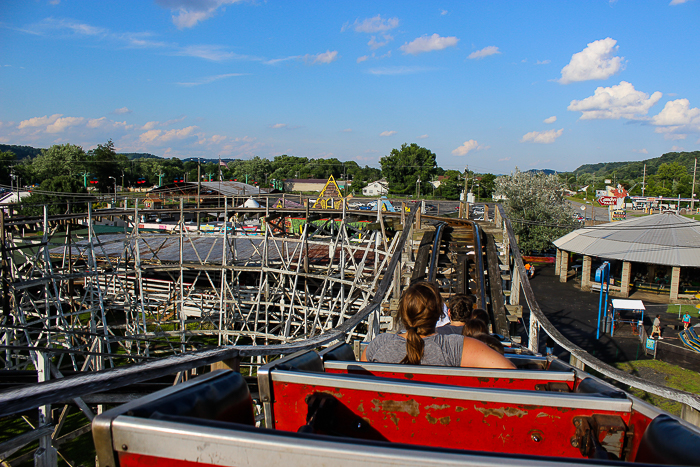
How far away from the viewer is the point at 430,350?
2.49 meters

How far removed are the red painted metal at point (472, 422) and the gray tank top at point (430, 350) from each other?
3.03 ft

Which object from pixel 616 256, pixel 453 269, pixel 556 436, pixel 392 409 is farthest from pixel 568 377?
pixel 616 256

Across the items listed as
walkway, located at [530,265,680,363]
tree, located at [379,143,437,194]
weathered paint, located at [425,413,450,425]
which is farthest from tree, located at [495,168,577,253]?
tree, located at [379,143,437,194]

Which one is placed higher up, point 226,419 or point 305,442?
point 305,442

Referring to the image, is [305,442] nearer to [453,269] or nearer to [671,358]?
[453,269]

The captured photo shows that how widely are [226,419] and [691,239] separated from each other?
2919 cm

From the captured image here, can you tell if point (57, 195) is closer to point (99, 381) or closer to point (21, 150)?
point (99, 381)

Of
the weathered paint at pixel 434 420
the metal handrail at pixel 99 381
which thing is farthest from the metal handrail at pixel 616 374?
the metal handrail at pixel 99 381

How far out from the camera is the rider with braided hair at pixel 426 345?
2.43m

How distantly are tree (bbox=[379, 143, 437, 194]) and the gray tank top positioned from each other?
73.3 meters

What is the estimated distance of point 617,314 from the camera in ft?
58.9

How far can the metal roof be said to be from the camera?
21.8 m

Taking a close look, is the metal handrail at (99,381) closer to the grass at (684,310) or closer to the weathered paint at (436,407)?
the weathered paint at (436,407)

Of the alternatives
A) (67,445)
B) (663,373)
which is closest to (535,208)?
(663,373)
